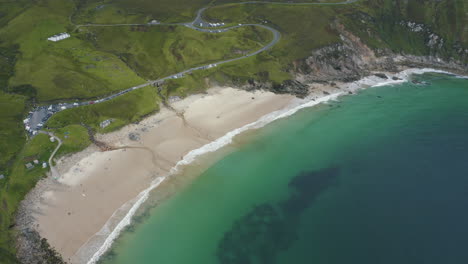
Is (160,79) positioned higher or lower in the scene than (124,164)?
higher

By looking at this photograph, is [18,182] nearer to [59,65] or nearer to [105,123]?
[105,123]

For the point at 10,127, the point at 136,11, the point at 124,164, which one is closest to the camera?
the point at 124,164

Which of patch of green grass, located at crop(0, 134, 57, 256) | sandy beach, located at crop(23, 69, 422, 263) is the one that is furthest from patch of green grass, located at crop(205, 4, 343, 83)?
patch of green grass, located at crop(0, 134, 57, 256)

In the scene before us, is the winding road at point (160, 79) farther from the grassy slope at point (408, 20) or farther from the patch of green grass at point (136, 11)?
the grassy slope at point (408, 20)

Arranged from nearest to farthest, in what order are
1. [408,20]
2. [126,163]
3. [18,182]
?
[18,182] < [126,163] < [408,20]

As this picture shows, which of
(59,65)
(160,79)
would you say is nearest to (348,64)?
(160,79)

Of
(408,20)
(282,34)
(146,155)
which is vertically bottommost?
(146,155)

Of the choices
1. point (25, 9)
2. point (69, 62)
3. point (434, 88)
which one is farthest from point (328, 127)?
point (25, 9)
